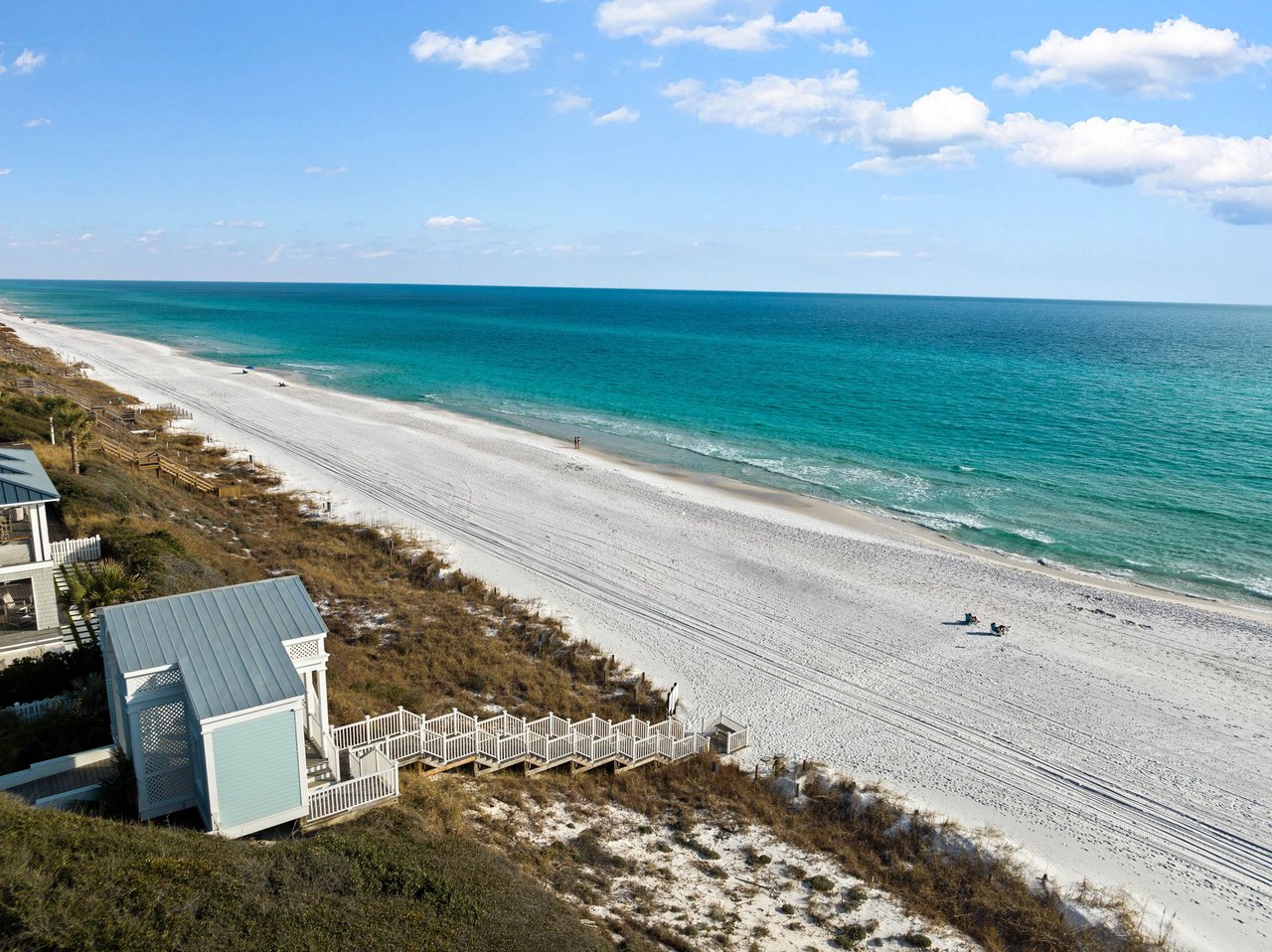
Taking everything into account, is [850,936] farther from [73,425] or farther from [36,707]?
[73,425]

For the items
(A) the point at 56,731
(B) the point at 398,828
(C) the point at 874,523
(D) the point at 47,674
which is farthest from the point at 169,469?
(C) the point at 874,523

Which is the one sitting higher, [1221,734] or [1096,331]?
[1096,331]

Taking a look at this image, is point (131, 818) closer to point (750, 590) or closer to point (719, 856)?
point (719, 856)

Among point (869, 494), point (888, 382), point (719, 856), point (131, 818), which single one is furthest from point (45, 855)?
point (888, 382)

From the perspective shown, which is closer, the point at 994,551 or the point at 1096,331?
the point at 994,551

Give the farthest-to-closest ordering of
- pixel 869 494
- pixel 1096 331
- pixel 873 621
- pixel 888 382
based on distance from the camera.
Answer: pixel 1096 331, pixel 888 382, pixel 869 494, pixel 873 621

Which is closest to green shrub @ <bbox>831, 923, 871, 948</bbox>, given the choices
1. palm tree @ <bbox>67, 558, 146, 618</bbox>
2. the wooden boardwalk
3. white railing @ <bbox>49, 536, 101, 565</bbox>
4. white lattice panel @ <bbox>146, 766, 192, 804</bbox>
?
white lattice panel @ <bbox>146, 766, 192, 804</bbox>
